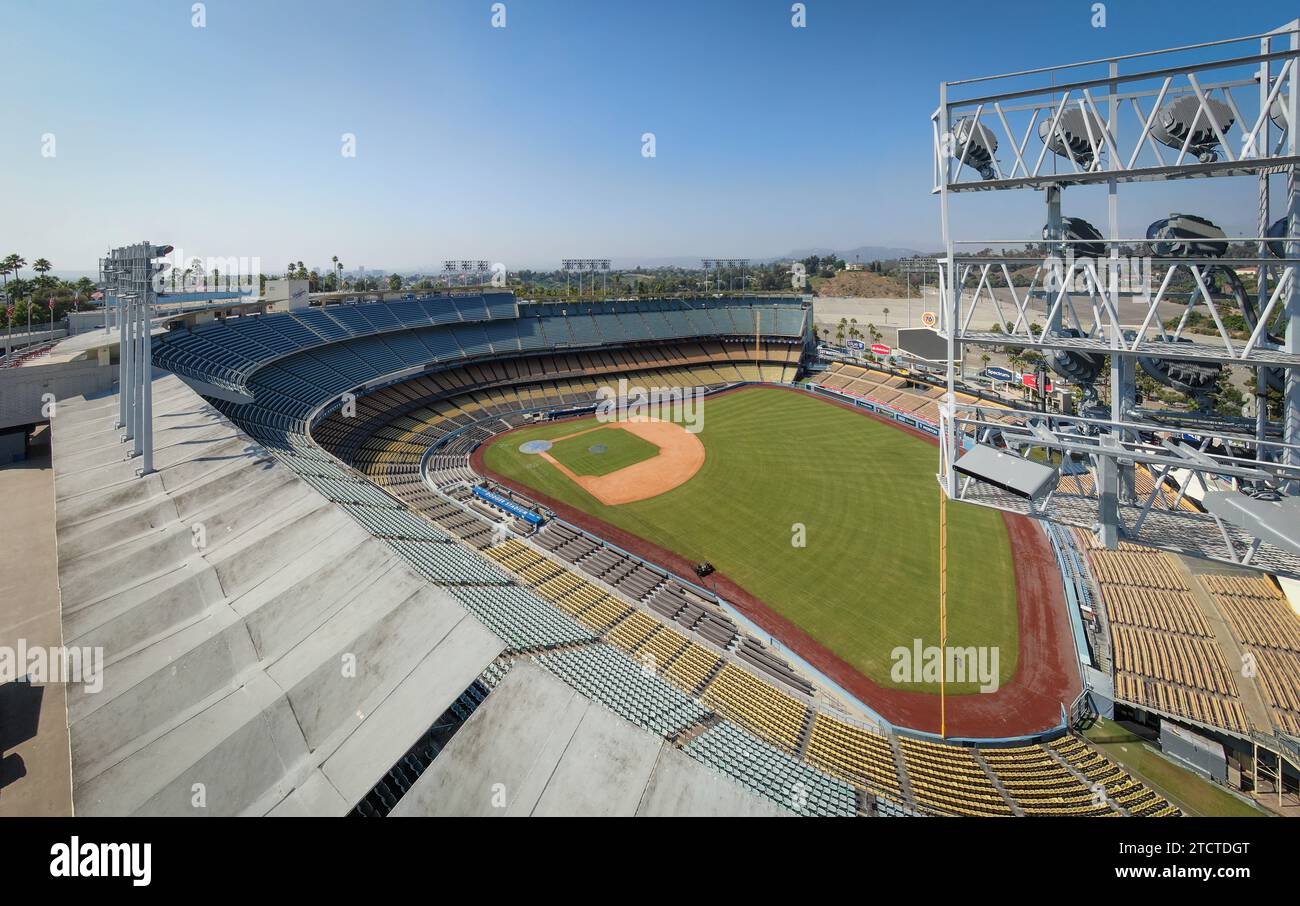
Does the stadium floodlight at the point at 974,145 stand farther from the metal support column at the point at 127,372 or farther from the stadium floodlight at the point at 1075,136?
the metal support column at the point at 127,372

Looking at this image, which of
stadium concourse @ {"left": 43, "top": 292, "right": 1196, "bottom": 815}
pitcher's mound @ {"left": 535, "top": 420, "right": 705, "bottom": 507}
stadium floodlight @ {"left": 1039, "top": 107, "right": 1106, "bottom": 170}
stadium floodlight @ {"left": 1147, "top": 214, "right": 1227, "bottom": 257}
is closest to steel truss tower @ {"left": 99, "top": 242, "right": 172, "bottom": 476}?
→ stadium concourse @ {"left": 43, "top": 292, "right": 1196, "bottom": 815}

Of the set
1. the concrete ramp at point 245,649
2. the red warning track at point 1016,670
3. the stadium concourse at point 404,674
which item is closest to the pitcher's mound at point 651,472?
the stadium concourse at point 404,674

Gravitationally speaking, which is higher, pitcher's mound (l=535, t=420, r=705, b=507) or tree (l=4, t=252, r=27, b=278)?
tree (l=4, t=252, r=27, b=278)

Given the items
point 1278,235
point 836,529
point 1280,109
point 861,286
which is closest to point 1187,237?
point 1278,235

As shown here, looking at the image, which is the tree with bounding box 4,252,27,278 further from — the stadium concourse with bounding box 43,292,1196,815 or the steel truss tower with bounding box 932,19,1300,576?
the steel truss tower with bounding box 932,19,1300,576

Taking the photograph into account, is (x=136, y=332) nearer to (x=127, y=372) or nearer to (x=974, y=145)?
(x=127, y=372)
